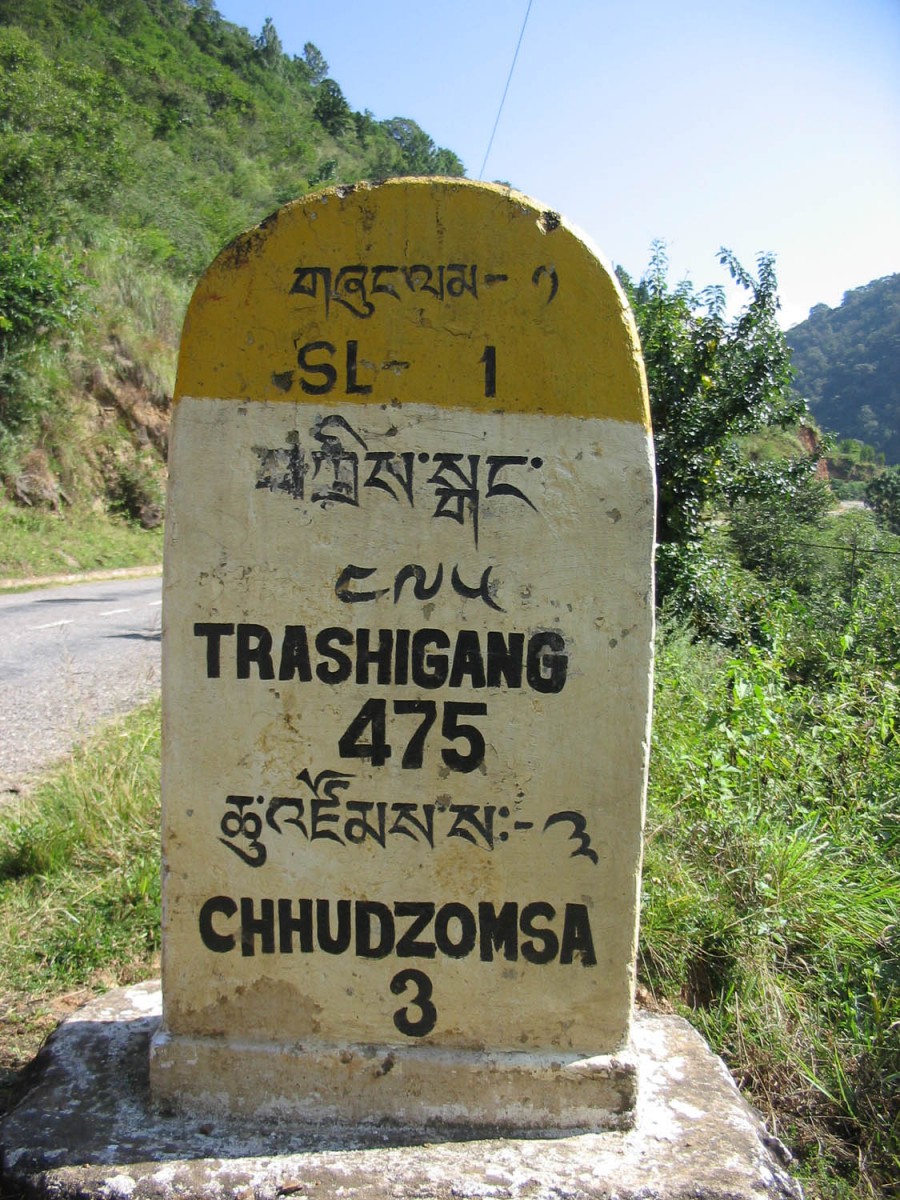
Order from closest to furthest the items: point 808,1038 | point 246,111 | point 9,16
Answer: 1. point 808,1038
2. point 9,16
3. point 246,111

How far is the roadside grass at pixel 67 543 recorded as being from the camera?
14.6 metres

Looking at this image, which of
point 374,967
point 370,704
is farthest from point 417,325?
point 374,967

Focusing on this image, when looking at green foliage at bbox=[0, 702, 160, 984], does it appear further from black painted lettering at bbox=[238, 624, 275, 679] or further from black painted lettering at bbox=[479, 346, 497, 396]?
black painted lettering at bbox=[479, 346, 497, 396]

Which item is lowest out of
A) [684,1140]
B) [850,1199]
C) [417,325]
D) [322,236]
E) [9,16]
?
[850,1199]

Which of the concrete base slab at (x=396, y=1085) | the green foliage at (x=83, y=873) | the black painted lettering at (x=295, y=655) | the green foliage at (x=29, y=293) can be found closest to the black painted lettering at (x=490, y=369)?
the black painted lettering at (x=295, y=655)

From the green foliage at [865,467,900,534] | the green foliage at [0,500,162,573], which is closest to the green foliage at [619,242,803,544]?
the green foliage at [0,500,162,573]

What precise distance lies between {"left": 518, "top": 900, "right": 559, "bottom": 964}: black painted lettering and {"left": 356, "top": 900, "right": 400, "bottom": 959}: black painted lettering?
11.3 inches

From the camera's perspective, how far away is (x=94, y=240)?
879 inches

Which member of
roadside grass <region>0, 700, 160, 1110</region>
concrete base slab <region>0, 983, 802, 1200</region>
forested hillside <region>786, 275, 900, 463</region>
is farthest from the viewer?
forested hillside <region>786, 275, 900, 463</region>

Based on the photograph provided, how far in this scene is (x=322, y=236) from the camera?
80.2 inches

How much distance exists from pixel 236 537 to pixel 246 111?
60.2m

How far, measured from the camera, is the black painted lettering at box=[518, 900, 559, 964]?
6.91 ft

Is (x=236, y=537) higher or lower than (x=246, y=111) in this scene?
lower

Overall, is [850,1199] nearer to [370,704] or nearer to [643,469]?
[370,704]
